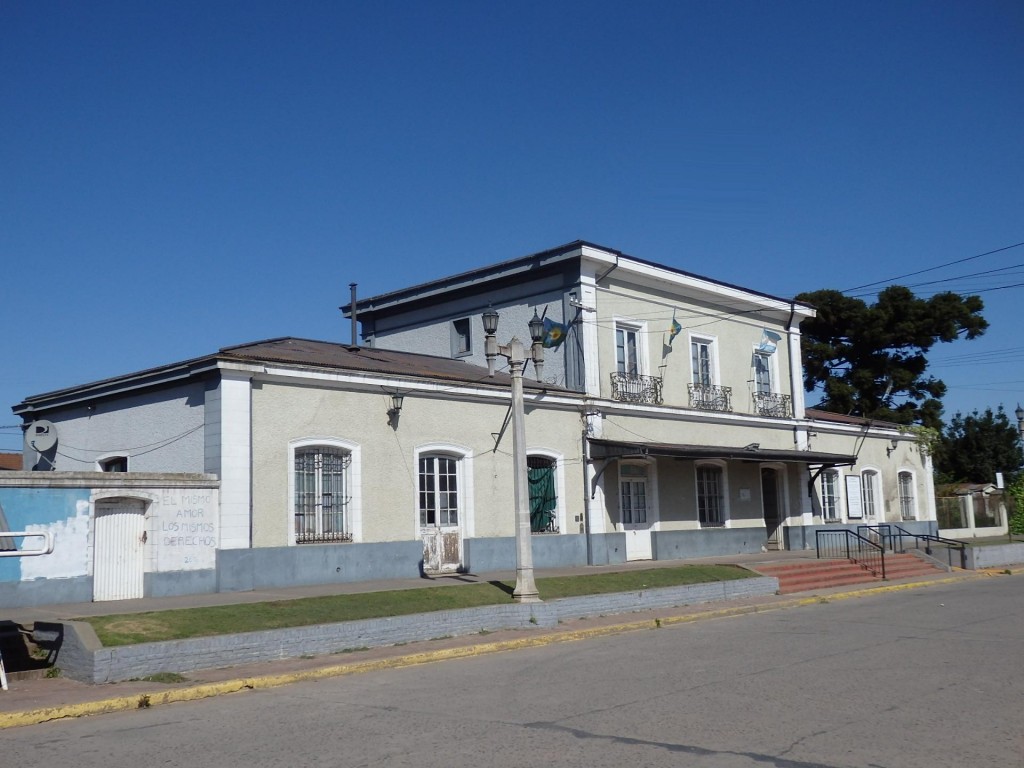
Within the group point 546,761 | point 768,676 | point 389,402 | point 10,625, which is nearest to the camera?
point 546,761

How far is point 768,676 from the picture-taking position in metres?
10.6

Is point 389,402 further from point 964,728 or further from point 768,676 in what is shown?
point 964,728

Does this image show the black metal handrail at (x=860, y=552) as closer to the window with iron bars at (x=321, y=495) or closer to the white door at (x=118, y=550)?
the window with iron bars at (x=321, y=495)

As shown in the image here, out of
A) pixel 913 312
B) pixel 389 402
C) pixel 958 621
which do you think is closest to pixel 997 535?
→ pixel 913 312

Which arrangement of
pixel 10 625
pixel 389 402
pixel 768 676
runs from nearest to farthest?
1. pixel 768 676
2. pixel 10 625
3. pixel 389 402

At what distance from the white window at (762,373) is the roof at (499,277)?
1812 millimetres

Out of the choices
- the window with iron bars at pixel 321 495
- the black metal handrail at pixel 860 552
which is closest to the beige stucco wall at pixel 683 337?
the black metal handrail at pixel 860 552

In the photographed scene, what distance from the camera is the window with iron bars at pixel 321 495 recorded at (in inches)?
726

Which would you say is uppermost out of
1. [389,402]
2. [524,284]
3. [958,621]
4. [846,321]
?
[846,321]

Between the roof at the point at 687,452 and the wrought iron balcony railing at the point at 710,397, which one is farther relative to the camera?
the wrought iron balcony railing at the point at 710,397

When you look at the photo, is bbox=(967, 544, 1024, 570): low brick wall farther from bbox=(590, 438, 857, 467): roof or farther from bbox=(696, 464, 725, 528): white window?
bbox=(696, 464, 725, 528): white window

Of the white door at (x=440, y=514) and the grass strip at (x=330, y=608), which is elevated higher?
the white door at (x=440, y=514)

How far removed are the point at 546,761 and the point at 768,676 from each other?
4409 mm

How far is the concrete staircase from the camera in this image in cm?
2214
